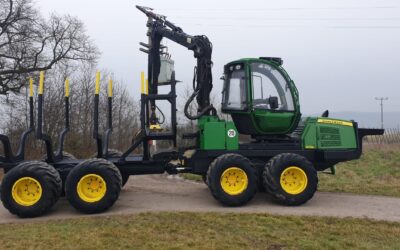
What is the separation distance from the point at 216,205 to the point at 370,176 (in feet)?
30.8

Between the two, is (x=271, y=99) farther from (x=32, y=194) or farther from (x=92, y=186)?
(x=32, y=194)

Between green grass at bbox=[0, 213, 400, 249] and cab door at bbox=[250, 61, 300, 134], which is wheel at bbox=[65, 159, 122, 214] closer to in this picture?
green grass at bbox=[0, 213, 400, 249]

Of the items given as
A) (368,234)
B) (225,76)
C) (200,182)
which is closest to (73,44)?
(200,182)

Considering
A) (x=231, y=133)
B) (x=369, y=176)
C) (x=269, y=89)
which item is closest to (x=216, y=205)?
(x=231, y=133)

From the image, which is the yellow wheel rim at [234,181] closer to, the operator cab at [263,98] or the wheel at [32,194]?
the operator cab at [263,98]

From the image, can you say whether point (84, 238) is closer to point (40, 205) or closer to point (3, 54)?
point (40, 205)

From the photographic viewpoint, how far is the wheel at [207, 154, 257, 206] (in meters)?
8.98

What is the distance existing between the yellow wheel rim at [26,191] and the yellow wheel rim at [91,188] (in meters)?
0.73

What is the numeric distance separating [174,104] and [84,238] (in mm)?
3642

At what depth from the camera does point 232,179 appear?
30.2 ft

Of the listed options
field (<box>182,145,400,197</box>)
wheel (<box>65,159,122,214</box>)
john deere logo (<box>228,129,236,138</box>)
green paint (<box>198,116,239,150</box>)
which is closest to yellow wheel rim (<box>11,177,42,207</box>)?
wheel (<box>65,159,122,214</box>)

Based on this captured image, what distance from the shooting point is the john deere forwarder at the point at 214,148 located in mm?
8477

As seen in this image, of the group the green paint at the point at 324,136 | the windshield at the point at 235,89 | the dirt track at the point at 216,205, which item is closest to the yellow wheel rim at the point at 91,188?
the dirt track at the point at 216,205

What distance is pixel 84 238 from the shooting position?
6586 mm
